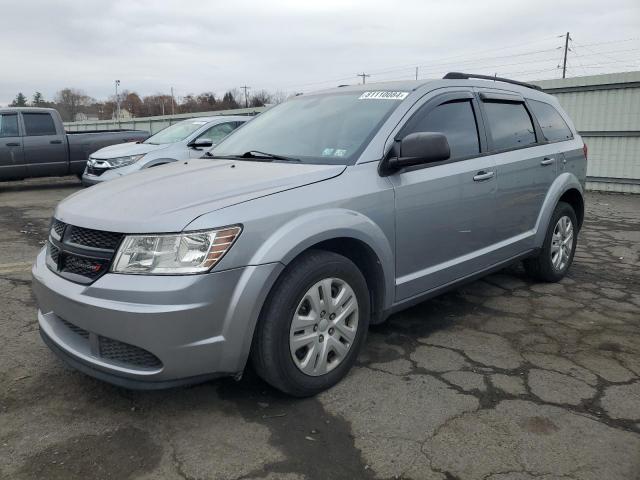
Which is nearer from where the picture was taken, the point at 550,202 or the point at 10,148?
the point at 550,202

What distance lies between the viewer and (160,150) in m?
8.66

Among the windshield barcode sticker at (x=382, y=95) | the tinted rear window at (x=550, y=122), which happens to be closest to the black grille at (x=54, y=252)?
the windshield barcode sticker at (x=382, y=95)

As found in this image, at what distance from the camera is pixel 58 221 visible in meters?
2.88

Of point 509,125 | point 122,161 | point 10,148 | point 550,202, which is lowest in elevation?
point 550,202

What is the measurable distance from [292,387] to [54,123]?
1119 cm

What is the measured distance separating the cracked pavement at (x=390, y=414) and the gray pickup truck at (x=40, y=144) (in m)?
8.44

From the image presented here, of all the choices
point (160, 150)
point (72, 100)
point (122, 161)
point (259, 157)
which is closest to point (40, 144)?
point (122, 161)

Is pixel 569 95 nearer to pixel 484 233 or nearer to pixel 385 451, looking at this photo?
pixel 484 233

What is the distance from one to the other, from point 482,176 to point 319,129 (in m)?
1.21

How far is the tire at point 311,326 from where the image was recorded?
260cm

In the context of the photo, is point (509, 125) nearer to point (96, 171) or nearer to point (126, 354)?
point (126, 354)

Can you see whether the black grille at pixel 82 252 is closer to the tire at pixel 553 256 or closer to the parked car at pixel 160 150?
the tire at pixel 553 256

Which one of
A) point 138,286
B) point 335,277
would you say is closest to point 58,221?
point 138,286

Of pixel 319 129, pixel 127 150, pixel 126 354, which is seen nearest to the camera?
pixel 126 354
